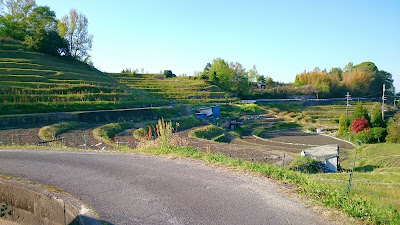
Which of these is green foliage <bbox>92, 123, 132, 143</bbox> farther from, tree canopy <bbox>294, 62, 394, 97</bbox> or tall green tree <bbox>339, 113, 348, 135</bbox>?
tree canopy <bbox>294, 62, 394, 97</bbox>

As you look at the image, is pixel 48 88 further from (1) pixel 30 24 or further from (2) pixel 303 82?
(2) pixel 303 82

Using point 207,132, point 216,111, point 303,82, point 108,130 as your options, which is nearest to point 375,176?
point 108,130

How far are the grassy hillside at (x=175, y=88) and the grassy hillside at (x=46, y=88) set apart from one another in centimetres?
1403

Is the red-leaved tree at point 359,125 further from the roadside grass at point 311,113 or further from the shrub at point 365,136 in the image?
the roadside grass at point 311,113

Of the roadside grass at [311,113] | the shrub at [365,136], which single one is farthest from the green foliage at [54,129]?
the roadside grass at [311,113]

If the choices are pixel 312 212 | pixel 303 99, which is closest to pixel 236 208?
pixel 312 212

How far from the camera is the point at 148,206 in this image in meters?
5.13

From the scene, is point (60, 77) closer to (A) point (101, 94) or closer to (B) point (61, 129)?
(A) point (101, 94)

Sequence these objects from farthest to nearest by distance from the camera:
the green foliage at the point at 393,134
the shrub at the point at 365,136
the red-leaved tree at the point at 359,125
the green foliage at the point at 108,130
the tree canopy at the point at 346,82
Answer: the tree canopy at the point at 346,82
the red-leaved tree at the point at 359,125
the shrub at the point at 365,136
the green foliage at the point at 393,134
the green foliage at the point at 108,130

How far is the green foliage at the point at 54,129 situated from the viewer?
67.3 feet

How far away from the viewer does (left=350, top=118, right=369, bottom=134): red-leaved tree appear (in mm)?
37688

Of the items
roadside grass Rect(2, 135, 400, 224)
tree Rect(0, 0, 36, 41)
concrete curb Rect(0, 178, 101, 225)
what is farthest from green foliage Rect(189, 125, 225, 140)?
tree Rect(0, 0, 36, 41)

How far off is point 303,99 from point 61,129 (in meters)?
63.3

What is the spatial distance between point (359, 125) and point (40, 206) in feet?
129
